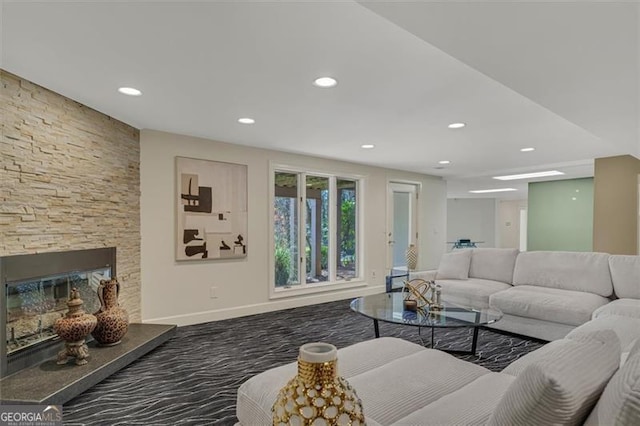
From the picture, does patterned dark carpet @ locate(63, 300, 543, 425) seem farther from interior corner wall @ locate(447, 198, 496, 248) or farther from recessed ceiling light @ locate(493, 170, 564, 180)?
interior corner wall @ locate(447, 198, 496, 248)

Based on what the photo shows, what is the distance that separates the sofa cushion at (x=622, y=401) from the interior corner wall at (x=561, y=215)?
7764mm

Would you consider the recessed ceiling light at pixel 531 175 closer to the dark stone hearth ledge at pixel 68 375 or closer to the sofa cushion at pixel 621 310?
the sofa cushion at pixel 621 310

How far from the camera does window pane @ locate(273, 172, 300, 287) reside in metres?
5.21

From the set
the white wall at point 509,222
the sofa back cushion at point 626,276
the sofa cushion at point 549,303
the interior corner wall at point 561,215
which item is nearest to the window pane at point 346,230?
the sofa cushion at point 549,303

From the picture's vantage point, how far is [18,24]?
1.84m

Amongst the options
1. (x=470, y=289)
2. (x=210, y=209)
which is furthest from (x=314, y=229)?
(x=470, y=289)

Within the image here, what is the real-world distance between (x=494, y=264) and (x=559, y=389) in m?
4.08

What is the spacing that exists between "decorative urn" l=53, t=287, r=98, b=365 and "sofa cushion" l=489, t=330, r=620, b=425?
2777mm

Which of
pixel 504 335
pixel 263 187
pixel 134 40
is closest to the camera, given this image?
pixel 134 40

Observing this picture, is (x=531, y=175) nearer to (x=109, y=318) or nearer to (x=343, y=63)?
(x=343, y=63)

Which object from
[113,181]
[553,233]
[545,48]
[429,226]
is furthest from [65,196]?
[553,233]

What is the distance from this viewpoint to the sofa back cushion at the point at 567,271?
12.0 ft

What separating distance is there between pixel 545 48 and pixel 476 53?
0.32m

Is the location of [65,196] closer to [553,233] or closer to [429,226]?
[429,226]
